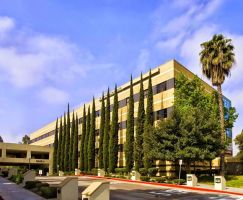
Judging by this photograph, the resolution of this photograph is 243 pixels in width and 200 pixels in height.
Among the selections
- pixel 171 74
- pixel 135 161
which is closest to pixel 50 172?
pixel 135 161

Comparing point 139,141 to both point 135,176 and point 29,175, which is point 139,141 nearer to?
point 135,176

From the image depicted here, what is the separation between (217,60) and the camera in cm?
4203

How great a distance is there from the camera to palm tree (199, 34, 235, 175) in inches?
1650

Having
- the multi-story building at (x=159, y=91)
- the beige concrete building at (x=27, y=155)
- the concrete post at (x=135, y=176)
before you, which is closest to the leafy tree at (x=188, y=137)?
the concrete post at (x=135, y=176)

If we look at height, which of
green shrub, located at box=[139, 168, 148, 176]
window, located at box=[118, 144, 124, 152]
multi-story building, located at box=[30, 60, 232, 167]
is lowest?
green shrub, located at box=[139, 168, 148, 176]

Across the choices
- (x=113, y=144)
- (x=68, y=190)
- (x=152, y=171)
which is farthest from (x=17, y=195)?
(x=113, y=144)

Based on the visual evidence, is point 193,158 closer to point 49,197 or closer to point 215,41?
point 215,41

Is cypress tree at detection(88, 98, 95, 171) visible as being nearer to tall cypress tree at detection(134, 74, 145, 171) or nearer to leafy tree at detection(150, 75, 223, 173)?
tall cypress tree at detection(134, 74, 145, 171)

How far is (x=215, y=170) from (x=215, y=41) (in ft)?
70.3

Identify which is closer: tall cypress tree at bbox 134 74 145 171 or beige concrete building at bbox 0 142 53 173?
tall cypress tree at bbox 134 74 145 171

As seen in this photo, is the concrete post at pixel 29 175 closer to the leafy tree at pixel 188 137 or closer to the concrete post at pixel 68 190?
the leafy tree at pixel 188 137

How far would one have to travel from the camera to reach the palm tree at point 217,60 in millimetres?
41906

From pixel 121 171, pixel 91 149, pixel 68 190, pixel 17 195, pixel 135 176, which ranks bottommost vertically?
pixel 121 171

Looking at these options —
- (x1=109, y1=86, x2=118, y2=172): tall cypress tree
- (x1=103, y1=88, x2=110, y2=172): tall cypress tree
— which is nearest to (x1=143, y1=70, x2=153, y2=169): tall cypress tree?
(x1=109, y1=86, x2=118, y2=172): tall cypress tree
